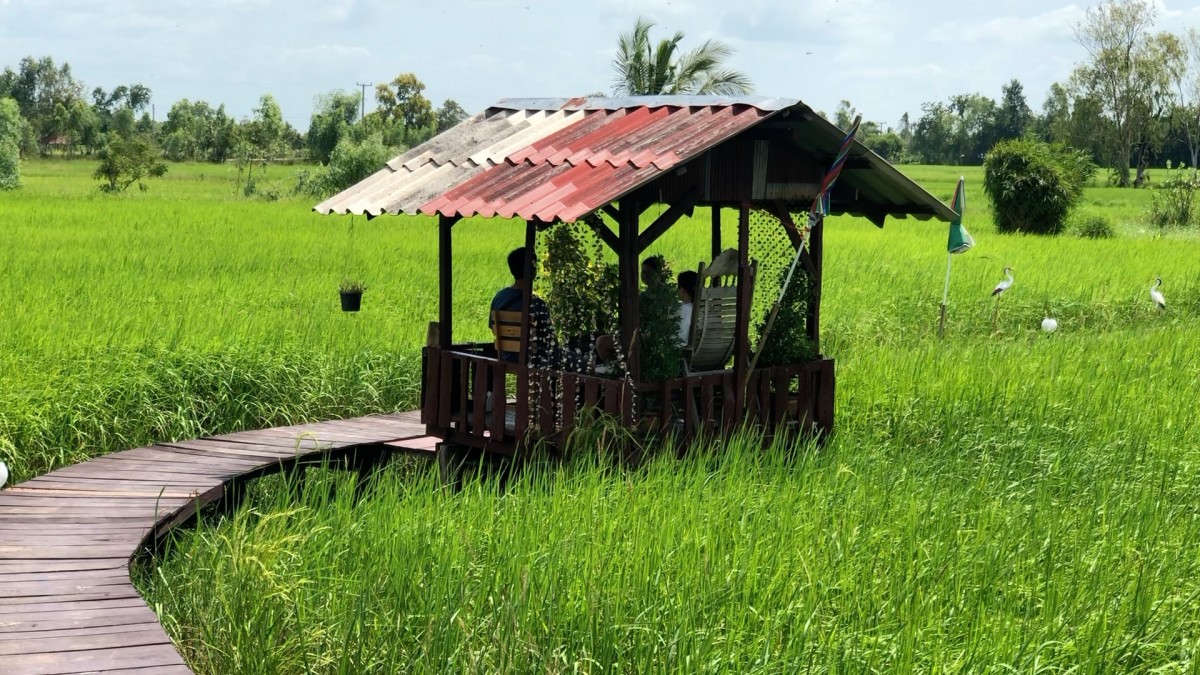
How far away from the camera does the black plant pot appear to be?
39.5ft

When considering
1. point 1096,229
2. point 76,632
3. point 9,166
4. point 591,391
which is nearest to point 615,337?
point 591,391

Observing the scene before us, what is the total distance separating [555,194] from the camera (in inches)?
284

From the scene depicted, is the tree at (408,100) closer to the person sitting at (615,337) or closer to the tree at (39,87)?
the tree at (39,87)

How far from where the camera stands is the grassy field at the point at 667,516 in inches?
178

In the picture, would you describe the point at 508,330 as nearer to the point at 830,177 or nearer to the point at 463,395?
the point at 463,395

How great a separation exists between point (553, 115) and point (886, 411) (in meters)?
3.10

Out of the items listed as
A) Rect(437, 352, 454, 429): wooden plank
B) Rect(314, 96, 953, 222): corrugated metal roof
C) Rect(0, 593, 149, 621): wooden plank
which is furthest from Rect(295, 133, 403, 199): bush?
Rect(0, 593, 149, 621): wooden plank

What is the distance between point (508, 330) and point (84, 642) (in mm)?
3717

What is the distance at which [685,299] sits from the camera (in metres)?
8.23

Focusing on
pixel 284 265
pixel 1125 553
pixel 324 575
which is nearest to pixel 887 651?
pixel 1125 553

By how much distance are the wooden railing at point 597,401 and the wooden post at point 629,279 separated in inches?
7.0

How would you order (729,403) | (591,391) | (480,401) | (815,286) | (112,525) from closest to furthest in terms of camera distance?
(112,525) → (591,391) → (729,403) → (480,401) → (815,286)

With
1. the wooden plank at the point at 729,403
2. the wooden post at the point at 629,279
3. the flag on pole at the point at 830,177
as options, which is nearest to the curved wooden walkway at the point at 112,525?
the wooden post at the point at 629,279

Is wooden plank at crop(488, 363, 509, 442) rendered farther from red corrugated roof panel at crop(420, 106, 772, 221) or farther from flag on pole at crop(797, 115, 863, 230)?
flag on pole at crop(797, 115, 863, 230)
